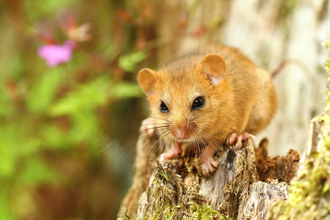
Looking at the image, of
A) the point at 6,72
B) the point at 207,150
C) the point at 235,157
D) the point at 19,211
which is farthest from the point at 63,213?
the point at 235,157

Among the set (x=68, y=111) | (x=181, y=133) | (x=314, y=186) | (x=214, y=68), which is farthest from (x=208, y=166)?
(x=68, y=111)

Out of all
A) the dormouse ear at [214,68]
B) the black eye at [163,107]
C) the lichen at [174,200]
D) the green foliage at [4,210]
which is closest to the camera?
the lichen at [174,200]

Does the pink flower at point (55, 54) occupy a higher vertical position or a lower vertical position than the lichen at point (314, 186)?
higher

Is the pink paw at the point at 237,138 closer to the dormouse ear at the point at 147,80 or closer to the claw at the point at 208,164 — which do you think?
the claw at the point at 208,164

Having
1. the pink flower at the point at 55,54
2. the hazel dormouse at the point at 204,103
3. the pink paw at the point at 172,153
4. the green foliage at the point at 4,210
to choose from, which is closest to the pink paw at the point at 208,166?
the hazel dormouse at the point at 204,103

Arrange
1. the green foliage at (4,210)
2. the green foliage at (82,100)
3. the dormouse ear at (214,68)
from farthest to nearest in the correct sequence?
the green foliage at (82,100) → the green foliage at (4,210) → the dormouse ear at (214,68)

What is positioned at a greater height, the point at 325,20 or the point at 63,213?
the point at 325,20

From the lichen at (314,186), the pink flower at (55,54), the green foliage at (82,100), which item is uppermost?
the pink flower at (55,54)

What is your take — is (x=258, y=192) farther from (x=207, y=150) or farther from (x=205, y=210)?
(x=207, y=150)

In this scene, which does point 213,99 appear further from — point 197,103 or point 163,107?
point 163,107
